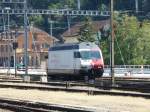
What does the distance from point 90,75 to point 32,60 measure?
8046 centimetres

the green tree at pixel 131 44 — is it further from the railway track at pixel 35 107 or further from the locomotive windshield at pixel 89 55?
the railway track at pixel 35 107

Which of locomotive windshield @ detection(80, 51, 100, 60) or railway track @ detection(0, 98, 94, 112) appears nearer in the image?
railway track @ detection(0, 98, 94, 112)

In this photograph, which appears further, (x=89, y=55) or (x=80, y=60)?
(x=89, y=55)

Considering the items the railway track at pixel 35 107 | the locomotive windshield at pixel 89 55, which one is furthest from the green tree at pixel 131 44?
the railway track at pixel 35 107

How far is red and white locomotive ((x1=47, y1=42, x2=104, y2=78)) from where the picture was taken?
46.9 meters

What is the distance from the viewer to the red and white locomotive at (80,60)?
46906 mm

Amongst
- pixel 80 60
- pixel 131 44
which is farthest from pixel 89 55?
pixel 131 44

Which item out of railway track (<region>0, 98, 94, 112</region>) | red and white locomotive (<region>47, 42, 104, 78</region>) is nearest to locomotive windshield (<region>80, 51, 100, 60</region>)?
red and white locomotive (<region>47, 42, 104, 78</region>)

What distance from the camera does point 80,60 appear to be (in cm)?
4747

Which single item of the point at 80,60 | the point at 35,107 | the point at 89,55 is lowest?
the point at 35,107

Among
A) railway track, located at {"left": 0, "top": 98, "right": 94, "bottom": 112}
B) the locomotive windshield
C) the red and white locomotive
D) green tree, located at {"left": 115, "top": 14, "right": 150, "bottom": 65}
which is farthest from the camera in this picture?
green tree, located at {"left": 115, "top": 14, "right": 150, "bottom": 65}

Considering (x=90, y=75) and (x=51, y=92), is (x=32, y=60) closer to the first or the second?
(x=90, y=75)

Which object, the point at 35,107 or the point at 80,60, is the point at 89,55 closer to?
the point at 80,60

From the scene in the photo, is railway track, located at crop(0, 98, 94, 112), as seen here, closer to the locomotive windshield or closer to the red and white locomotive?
the red and white locomotive
